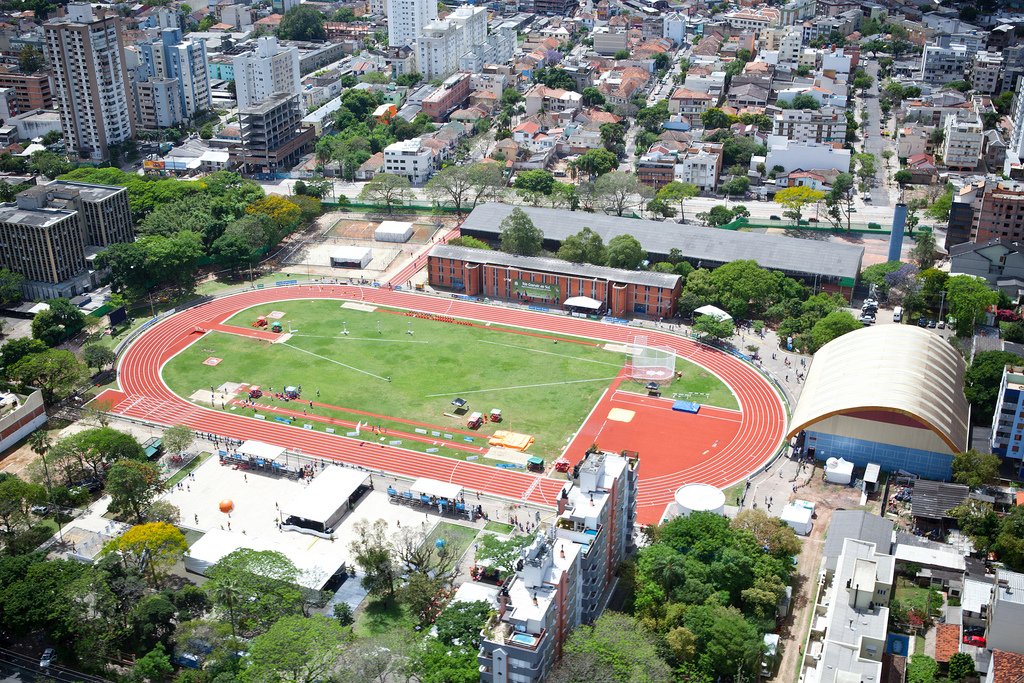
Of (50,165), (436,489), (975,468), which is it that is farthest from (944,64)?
(50,165)

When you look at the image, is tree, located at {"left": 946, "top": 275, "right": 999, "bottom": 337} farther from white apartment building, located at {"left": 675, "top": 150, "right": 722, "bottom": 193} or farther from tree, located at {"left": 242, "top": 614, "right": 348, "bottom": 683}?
tree, located at {"left": 242, "top": 614, "right": 348, "bottom": 683}

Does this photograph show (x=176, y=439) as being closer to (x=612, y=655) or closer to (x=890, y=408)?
(x=612, y=655)

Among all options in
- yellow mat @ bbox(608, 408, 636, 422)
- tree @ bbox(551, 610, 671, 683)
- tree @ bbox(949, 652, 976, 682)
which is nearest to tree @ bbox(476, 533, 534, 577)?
tree @ bbox(551, 610, 671, 683)

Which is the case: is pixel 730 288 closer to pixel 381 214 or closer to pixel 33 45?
pixel 381 214

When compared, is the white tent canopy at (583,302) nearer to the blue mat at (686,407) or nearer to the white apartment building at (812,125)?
the blue mat at (686,407)

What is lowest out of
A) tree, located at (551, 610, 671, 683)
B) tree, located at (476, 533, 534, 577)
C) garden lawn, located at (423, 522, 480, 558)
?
garden lawn, located at (423, 522, 480, 558)

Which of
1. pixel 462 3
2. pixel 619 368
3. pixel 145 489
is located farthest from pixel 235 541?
pixel 462 3
